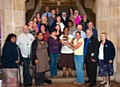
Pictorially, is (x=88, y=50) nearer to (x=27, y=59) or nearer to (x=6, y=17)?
(x=27, y=59)

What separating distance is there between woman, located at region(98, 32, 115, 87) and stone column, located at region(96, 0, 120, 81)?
1247 mm

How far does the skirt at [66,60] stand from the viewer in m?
9.80

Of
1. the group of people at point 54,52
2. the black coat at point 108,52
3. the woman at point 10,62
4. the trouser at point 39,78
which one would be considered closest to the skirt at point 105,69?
the group of people at point 54,52

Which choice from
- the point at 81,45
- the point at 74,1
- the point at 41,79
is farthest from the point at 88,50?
the point at 74,1

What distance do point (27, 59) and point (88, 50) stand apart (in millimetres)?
1707

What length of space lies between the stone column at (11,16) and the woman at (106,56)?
269 centimetres

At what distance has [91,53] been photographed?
9242 mm

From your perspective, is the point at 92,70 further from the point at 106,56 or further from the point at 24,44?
the point at 24,44

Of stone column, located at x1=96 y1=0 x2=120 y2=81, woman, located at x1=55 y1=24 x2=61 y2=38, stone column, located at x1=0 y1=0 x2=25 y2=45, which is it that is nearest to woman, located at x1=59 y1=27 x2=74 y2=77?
woman, located at x1=55 y1=24 x2=61 y2=38

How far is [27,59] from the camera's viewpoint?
925 centimetres

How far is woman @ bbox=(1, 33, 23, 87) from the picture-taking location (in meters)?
8.48

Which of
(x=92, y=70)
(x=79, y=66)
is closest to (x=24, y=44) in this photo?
(x=79, y=66)

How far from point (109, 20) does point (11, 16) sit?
10.1 ft

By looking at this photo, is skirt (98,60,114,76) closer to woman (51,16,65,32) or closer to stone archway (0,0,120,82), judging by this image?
stone archway (0,0,120,82)
